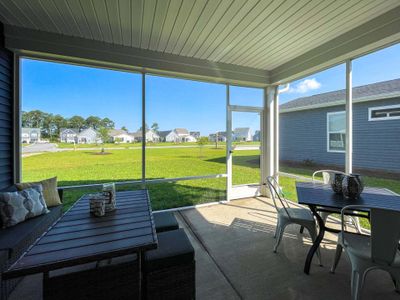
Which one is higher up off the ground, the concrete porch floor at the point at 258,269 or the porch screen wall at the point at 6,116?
the porch screen wall at the point at 6,116

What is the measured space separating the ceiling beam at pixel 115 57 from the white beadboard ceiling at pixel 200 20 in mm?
102

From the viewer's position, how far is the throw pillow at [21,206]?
1957 millimetres

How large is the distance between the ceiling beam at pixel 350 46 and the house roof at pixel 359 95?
539 mm

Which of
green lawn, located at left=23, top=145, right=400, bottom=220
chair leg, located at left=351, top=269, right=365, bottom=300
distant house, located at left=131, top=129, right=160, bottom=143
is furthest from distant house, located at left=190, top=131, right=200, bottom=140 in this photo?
chair leg, located at left=351, top=269, right=365, bottom=300

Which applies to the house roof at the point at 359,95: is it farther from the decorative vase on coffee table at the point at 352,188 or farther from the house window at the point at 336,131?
the decorative vase on coffee table at the point at 352,188

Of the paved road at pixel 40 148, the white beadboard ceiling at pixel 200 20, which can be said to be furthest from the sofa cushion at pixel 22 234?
the white beadboard ceiling at pixel 200 20

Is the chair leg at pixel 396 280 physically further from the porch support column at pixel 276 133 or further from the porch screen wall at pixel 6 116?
the porch screen wall at pixel 6 116

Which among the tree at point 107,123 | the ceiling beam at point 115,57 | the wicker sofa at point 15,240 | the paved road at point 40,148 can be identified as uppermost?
the ceiling beam at point 115,57

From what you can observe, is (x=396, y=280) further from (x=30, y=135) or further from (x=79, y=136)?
(x=30, y=135)

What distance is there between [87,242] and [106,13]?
8.35 ft

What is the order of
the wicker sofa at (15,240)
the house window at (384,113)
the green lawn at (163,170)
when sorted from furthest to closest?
the green lawn at (163,170) < the house window at (384,113) < the wicker sofa at (15,240)

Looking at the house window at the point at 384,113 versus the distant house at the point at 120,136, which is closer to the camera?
the house window at the point at 384,113

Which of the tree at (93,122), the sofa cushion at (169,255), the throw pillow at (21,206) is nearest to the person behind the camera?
the sofa cushion at (169,255)

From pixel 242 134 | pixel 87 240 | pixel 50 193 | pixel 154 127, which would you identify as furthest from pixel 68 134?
pixel 242 134
